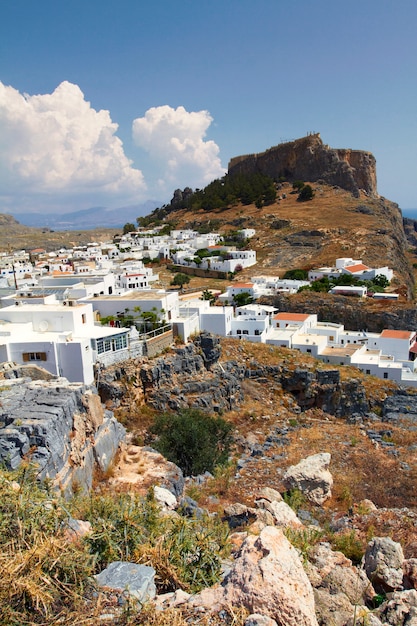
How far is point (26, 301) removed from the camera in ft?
63.9

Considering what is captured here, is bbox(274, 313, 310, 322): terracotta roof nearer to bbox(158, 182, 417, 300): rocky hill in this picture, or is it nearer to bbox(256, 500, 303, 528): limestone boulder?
bbox(158, 182, 417, 300): rocky hill

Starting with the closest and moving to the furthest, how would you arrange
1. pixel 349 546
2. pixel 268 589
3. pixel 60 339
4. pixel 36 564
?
pixel 36 564 → pixel 268 589 → pixel 349 546 → pixel 60 339

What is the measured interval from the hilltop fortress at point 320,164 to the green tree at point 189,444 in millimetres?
67230

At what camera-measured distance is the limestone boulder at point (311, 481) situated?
9.44 meters

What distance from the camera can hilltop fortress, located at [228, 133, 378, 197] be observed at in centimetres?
7619

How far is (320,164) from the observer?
3108 inches

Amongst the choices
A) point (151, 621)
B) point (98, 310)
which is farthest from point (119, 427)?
point (98, 310)

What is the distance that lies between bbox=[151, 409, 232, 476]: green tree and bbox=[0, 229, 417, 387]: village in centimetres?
340

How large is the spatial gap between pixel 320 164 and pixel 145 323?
2700 inches

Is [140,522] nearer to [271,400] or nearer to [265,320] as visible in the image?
[271,400]

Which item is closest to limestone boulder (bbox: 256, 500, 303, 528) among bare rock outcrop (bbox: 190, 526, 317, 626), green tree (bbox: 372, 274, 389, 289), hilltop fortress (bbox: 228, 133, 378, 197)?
bare rock outcrop (bbox: 190, 526, 317, 626)

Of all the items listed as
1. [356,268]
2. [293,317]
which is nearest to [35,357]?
[293,317]

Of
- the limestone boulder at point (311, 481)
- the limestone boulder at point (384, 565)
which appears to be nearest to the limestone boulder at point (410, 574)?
the limestone boulder at point (384, 565)

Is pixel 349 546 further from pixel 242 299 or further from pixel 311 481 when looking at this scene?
pixel 242 299
